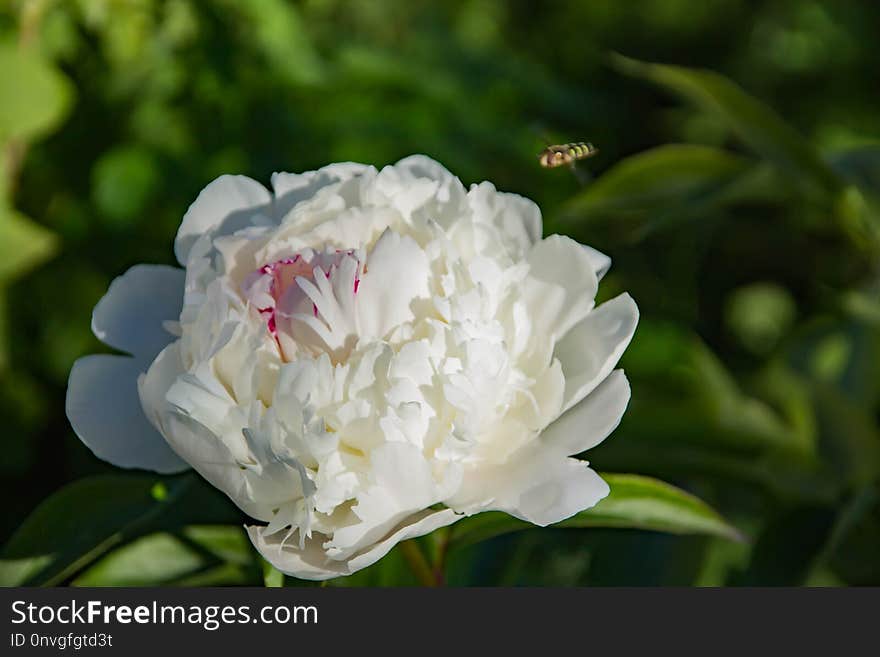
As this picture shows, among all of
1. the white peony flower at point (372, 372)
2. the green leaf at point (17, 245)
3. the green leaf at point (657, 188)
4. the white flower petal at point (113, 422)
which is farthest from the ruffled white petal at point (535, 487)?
the green leaf at point (17, 245)

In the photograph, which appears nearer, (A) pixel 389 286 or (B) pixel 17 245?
(A) pixel 389 286

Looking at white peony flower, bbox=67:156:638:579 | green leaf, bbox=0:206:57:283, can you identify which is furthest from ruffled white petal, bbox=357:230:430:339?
green leaf, bbox=0:206:57:283

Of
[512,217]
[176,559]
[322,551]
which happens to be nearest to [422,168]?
[512,217]

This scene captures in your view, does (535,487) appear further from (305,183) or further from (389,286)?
(305,183)

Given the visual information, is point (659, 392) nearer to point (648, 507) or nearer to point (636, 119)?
point (648, 507)

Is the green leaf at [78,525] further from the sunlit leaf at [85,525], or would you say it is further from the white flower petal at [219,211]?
the white flower petal at [219,211]

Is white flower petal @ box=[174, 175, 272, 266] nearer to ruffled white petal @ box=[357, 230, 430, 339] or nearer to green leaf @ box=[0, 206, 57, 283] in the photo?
ruffled white petal @ box=[357, 230, 430, 339]
